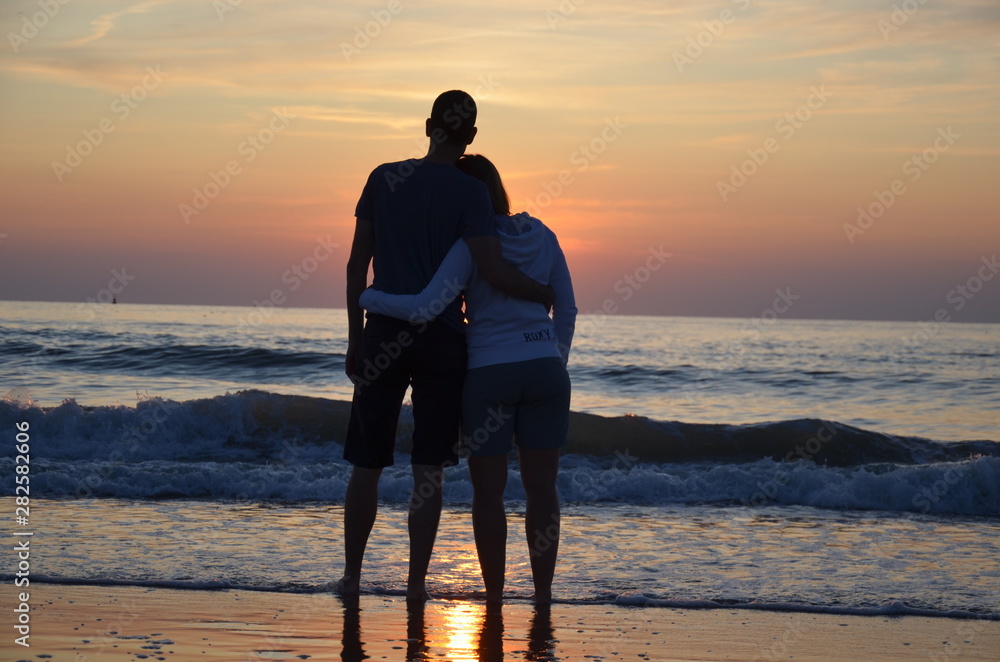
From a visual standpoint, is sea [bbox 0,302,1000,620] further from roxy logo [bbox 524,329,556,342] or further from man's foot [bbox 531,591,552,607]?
roxy logo [bbox 524,329,556,342]

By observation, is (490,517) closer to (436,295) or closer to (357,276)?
(436,295)

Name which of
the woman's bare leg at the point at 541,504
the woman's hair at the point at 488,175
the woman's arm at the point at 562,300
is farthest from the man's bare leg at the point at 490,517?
the woman's hair at the point at 488,175

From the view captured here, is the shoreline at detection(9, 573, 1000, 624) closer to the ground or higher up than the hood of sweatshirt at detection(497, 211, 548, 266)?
closer to the ground

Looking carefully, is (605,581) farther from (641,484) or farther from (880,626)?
(641,484)

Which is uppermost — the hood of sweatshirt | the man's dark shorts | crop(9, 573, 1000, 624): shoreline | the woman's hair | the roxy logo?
the woman's hair

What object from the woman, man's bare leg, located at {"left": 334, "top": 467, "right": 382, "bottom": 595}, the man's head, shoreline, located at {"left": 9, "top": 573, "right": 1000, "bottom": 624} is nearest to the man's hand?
the woman

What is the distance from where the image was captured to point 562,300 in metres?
3.61

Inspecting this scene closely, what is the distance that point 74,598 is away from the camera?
12.7ft

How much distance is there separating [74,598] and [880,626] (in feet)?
11.3

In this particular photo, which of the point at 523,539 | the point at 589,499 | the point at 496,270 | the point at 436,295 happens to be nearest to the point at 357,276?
the point at 436,295

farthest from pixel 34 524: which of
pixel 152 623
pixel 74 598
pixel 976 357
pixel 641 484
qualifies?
pixel 976 357

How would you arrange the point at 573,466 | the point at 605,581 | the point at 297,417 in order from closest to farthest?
the point at 605,581 → the point at 573,466 → the point at 297,417

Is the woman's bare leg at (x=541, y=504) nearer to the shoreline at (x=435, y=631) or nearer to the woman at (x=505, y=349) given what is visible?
the woman at (x=505, y=349)

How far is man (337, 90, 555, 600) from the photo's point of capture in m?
3.44
